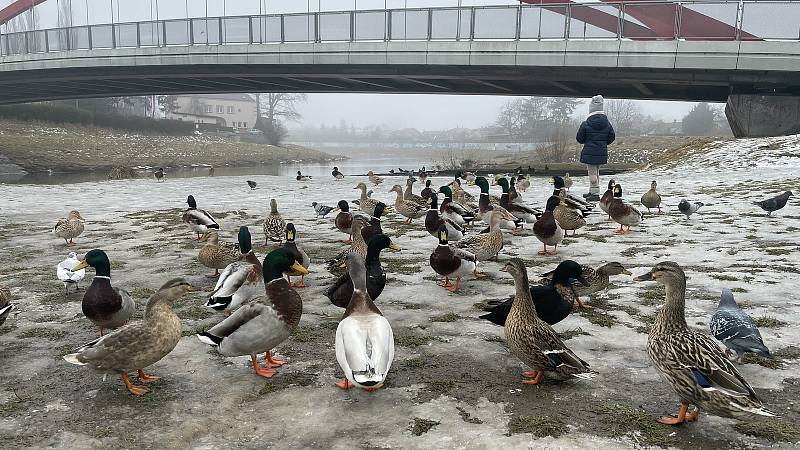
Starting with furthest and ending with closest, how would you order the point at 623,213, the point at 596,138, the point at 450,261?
the point at 596,138 → the point at 623,213 → the point at 450,261

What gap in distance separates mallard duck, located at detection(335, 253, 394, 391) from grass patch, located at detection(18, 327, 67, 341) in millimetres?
3563

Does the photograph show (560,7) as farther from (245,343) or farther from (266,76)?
(245,343)

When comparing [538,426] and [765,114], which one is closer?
[538,426]

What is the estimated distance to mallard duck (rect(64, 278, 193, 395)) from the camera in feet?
14.9

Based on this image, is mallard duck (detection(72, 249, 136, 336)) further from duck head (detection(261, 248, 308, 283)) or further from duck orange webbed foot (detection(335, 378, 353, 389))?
duck orange webbed foot (detection(335, 378, 353, 389))

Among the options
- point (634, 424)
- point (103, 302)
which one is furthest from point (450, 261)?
point (103, 302)

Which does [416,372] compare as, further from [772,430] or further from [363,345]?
[772,430]

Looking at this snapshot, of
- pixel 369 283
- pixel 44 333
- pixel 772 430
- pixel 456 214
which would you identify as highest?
pixel 456 214

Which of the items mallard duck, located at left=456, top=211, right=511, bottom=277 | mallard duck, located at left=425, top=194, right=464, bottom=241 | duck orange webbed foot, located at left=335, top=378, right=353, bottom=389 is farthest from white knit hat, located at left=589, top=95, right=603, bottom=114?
duck orange webbed foot, located at left=335, top=378, right=353, bottom=389

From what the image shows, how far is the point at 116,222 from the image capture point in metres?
14.3

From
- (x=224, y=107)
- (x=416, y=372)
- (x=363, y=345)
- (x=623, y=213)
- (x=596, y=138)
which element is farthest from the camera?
(x=224, y=107)

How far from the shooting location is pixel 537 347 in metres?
4.57

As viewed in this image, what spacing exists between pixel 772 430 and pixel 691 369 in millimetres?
725

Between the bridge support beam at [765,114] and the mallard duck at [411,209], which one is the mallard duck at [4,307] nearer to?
the mallard duck at [411,209]
